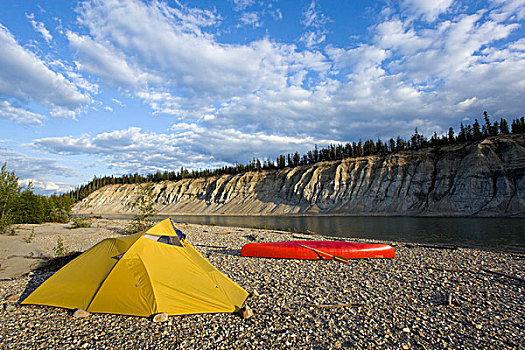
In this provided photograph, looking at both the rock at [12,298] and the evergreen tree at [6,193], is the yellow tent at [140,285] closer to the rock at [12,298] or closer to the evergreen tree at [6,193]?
the rock at [12,298]

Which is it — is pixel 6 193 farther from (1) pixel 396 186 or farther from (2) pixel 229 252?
(1) pixel 396 186

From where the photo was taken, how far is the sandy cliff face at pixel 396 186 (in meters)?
47.5

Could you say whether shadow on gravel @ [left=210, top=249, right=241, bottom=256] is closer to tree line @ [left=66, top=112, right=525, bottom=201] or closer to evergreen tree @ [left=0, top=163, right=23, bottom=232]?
evergreen tree @ [left=0, top=163, right=23, bottom=232]

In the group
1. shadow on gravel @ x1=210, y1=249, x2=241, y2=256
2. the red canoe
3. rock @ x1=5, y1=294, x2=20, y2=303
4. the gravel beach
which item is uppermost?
the red canoe

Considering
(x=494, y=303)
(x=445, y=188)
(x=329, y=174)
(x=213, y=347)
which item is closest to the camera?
(x=213, y=347)

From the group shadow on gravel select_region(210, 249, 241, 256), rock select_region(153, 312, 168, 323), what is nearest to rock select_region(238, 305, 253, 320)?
rock select_region(153, 312, 168, 323)

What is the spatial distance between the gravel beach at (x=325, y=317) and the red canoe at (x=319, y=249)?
1486 mm

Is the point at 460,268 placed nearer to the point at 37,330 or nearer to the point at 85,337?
the point at 85,337

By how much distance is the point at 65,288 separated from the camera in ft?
23.2

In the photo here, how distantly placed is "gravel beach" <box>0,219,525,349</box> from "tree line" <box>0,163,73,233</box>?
12.6 metres

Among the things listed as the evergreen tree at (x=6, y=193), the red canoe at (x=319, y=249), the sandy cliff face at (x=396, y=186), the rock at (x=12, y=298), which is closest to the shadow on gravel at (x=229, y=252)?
the red canoe at (x=319, y=249)

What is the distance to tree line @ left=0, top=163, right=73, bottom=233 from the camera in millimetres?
20375

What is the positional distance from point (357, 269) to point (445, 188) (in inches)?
2077

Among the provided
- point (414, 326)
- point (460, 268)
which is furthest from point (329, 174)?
point (414, 326)
